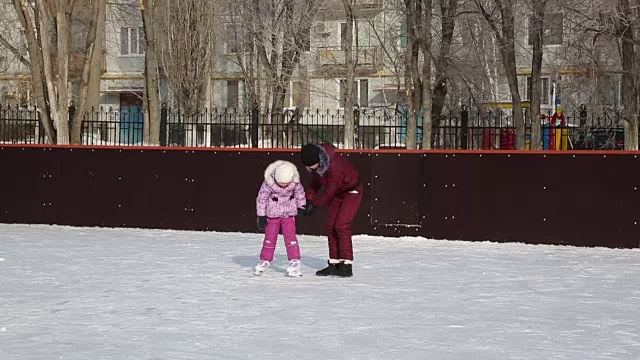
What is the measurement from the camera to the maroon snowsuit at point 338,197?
998 cm

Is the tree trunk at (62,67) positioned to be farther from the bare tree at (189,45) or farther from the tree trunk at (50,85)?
the bare tree at (189,45)

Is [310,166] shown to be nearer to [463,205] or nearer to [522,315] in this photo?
[522,315]

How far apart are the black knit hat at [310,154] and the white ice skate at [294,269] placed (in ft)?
3.25

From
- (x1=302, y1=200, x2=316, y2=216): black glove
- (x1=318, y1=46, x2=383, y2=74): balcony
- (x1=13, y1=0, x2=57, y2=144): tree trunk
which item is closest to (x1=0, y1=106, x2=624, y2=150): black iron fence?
(x1=13, y1=0, x2=57, y2=144): tree trunk

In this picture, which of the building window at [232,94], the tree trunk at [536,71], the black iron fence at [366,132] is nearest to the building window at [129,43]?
the building window at [232,94]

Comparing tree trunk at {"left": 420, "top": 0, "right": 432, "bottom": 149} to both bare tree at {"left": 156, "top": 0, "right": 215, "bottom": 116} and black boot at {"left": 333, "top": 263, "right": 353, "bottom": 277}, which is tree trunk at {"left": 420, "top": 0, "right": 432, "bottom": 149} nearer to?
black boot at {"left": 333, "top": 263, "right": 353, "bottom": 277}

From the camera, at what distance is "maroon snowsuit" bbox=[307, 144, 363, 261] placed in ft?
32.7

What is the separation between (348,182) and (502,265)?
2.16m

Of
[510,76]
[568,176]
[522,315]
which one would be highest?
[510,76]

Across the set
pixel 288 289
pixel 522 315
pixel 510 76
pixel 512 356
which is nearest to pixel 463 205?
pixel 288 289

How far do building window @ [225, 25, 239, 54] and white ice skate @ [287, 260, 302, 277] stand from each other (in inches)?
1155

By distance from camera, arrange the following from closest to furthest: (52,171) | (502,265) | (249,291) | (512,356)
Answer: (512,356), (249,291), (502,265), (52,171)

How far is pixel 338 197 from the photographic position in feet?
33.6

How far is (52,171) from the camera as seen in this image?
15.7 metres
